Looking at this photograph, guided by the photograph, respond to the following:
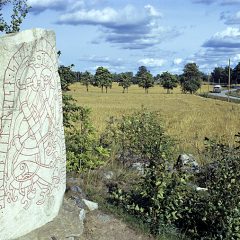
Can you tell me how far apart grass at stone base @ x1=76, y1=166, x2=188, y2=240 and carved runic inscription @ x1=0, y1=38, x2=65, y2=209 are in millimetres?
1337

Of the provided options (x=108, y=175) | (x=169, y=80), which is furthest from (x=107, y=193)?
(x=169, y=80)

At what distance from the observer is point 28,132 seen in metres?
5.55

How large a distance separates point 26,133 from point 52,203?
119 centimetres

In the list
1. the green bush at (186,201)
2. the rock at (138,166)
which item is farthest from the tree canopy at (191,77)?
the green bush at (186,201)

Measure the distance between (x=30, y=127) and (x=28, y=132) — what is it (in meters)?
0.06

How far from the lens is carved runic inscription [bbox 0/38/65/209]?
5281mm

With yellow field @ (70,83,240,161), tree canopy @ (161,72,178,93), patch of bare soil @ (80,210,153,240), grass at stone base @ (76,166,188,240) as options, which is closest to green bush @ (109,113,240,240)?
grass at stone base @ (76,166,188,240)

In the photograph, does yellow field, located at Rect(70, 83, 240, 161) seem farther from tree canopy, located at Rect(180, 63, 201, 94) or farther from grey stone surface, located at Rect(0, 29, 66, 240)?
tree canopy, located at Rect(180, 63, 201, 94)

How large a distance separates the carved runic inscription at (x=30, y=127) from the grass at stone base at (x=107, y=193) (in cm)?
134

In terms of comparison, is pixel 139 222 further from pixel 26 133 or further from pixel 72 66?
pixel 72 66

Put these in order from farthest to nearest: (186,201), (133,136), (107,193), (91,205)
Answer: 1. (133,136)
2. (107,193)
3. (186,201)
4. (91,205)

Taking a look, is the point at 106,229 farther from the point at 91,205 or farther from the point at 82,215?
the point at 91,205

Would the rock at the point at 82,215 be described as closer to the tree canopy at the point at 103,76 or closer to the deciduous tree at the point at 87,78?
the tree canopy at the point at 103,76

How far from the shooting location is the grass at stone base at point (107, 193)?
700cm
